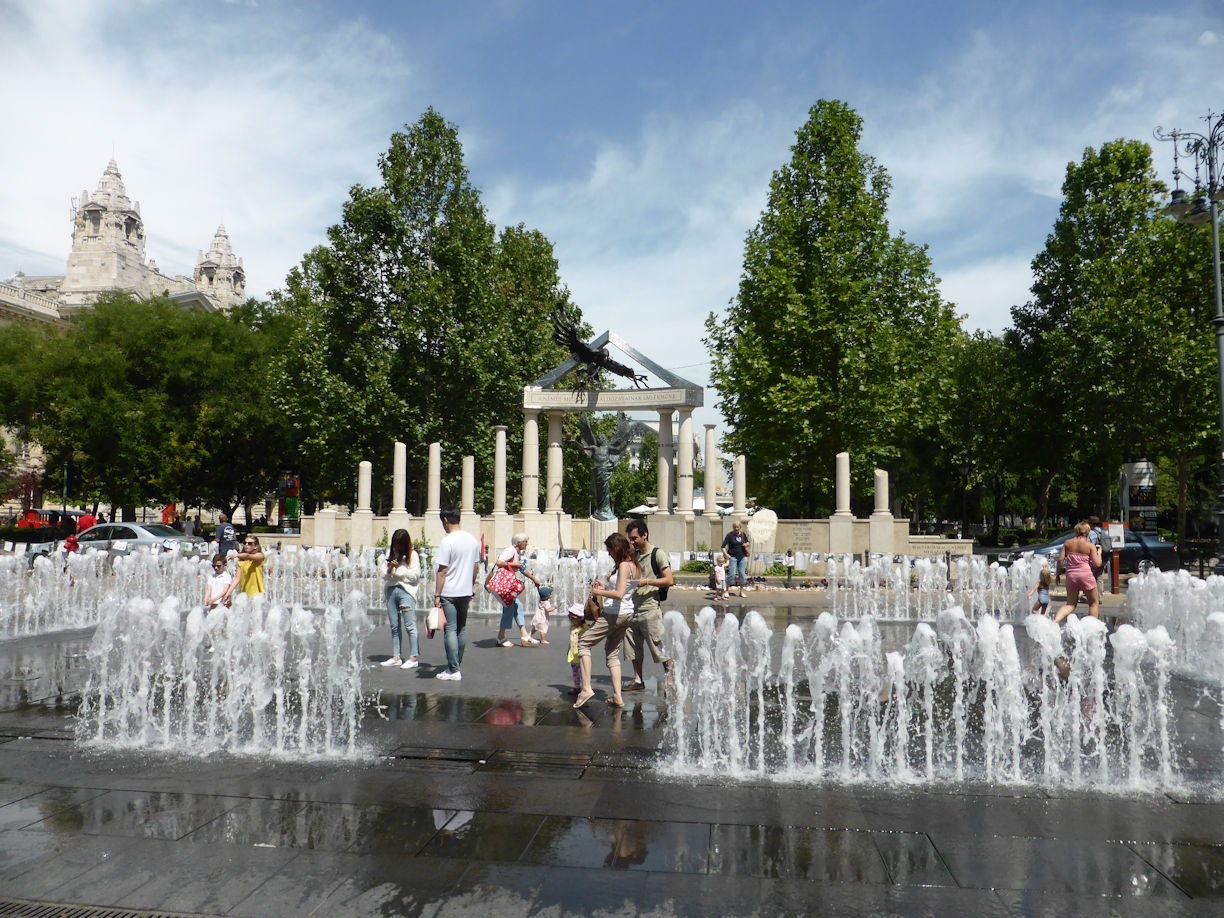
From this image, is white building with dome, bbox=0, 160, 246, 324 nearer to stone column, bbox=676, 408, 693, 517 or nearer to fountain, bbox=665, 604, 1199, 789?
stone column, bbox=676, 408, 693, 517

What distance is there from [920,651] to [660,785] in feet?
9.90

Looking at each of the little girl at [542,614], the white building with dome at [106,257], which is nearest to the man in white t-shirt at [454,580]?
the little girl at [542,614]

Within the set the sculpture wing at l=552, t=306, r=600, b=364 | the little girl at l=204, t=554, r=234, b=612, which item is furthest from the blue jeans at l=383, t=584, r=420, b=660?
the sculpture wing at l=552, t=306, r=600, b=364

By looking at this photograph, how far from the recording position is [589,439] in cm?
3909

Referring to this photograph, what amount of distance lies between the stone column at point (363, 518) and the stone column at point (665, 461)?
37.4ft

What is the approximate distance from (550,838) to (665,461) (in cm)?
2909

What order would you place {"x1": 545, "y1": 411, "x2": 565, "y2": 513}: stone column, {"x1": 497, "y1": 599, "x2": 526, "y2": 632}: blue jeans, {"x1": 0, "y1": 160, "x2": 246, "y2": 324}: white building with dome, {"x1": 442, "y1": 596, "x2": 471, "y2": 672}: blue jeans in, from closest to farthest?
{"x1": 442, "y1": 596, "x2": 471, "y2": 672}: blue jeans < {"x1": 497, "y1": 599, "x2": 526, "y2": 632}: blue jeans < {"x1": 545, "y1": 411, "x2": 565, "y2": 513}: stone column < {"x1": 0, "y1": 160, "x2": 246, "y2": 324}: white building with dome

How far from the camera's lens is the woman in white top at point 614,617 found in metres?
7.96

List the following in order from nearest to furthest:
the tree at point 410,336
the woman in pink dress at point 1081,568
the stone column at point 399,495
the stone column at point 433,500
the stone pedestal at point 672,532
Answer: the woman in pink dress at point 1081,568 → the stone pedestal at point 672,532 → the stone column at point 433,500 → the stone column at point 399,495 → the tree at point 410,336

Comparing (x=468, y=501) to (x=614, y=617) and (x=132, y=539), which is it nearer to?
(x=132, y=539)

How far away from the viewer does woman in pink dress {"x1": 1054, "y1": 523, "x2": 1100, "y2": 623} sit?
412 inches

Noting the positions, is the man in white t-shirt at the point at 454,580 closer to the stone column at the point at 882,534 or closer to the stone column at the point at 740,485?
the stone column at the point at 882,534

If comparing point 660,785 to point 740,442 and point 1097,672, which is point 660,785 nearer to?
point 1097,672

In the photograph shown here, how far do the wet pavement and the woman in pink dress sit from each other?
3768 mm
